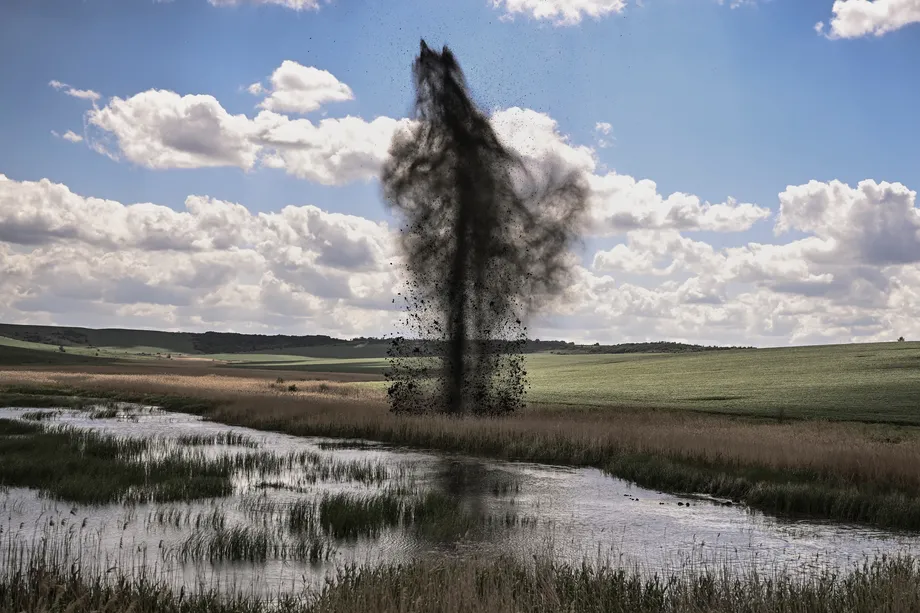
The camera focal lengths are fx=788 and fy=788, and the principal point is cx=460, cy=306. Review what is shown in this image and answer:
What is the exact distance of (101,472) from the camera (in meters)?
20.1

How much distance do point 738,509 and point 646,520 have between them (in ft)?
11.1

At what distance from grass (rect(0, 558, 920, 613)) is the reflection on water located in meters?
0.88

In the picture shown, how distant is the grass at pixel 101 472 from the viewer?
17.7m

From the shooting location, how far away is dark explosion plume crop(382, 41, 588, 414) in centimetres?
3728

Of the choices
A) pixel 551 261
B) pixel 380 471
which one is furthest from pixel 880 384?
pixel 380 471

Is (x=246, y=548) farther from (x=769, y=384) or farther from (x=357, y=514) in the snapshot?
(x=769, y=384)

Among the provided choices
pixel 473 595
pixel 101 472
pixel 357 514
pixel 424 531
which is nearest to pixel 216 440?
pixel 101 472

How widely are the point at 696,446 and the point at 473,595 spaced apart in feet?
62.4

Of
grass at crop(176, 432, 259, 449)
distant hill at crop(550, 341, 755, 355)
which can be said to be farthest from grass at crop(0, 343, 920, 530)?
distant hill at crop(550, 341, 755, 355)

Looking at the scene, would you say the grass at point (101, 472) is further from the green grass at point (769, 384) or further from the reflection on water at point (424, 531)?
the green grass at point (769, 384)

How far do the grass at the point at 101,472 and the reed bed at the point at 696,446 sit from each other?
10819 mm

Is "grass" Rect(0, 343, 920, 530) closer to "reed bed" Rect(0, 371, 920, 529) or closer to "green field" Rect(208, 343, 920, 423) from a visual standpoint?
"reed bed" Rect(0, 371, 920, 529)

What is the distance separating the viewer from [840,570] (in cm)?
1309

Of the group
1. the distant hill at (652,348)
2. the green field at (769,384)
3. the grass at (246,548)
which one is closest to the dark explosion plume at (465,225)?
the green field at (769,384)
